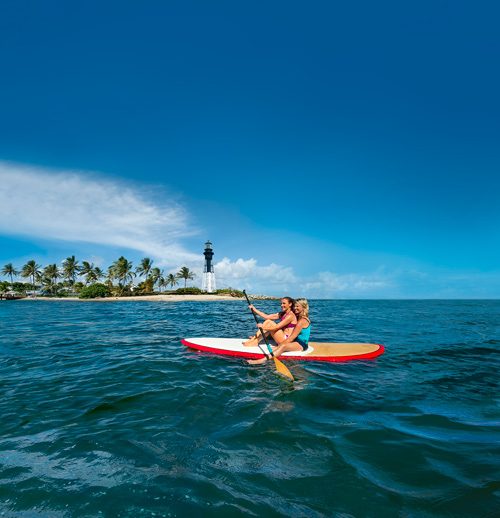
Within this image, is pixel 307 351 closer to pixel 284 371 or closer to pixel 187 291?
pixel 284 371

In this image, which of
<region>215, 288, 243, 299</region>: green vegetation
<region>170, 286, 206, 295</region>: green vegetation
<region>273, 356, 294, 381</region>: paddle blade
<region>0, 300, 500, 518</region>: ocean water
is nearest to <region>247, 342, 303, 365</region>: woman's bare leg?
<region>0, 300, 500, 518</region>: ocean water

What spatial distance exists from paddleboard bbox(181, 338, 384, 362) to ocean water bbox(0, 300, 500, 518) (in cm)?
101

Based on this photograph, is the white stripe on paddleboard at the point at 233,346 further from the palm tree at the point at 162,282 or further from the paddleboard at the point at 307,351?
the palm tree at the point at 162,282

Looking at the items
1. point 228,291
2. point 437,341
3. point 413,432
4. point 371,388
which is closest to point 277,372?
point 371,388

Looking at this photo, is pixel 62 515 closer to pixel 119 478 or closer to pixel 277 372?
pixel 119 478

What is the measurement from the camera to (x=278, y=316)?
11.2 m

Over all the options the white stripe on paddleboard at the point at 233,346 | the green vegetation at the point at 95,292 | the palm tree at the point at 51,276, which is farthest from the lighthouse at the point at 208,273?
the white stripe on paddleboard at the point at 233,346

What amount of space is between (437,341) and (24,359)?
54.6 feet

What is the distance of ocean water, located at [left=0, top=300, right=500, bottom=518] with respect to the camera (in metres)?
3.14

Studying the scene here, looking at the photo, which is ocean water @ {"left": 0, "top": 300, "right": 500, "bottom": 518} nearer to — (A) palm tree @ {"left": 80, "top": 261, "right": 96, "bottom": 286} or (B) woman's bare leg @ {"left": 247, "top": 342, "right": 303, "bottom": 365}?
(B) woman's bare leg @ {"left": 247, "top": 342, "right": 303, "bottom": 365}

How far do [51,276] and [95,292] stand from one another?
26.5 meters

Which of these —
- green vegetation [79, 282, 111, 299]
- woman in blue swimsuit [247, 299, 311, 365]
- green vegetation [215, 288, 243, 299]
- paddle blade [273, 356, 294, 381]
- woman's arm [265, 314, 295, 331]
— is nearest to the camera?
paddle blade [273, 356, 294, 381]

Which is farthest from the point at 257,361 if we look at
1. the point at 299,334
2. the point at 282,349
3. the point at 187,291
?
the point at 187,291

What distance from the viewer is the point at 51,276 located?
9375 cm
